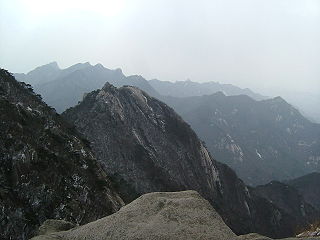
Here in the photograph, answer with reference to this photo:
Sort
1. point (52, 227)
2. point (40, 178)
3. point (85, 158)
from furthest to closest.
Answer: point (85, 158) < point (40, 178) < point (52, 227)

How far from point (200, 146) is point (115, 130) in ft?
188

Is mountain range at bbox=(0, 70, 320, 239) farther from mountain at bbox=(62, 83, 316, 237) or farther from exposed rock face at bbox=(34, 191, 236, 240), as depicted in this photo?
exposed rock face at bbox=(34, 191, 236, 240)

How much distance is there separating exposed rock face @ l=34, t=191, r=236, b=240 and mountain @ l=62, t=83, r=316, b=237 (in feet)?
303

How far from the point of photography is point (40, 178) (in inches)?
2165

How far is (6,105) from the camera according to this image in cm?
6575

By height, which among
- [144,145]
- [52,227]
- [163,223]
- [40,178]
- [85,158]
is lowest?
[144,145]

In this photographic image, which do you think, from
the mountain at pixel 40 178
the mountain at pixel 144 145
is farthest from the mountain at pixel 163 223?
the mountain at pixel 144 145

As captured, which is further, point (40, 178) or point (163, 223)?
point (40, 178)

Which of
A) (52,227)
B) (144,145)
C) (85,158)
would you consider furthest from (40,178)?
(144,145)

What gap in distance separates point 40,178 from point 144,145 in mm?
105321

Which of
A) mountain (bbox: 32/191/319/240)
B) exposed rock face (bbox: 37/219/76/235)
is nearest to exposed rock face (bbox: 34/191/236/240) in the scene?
mountain (bbox: 32/191/319/240)

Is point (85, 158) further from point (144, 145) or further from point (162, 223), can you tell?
point (144, 145)

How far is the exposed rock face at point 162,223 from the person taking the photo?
18.0 meters

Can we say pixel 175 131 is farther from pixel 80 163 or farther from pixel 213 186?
pixel 80 163
